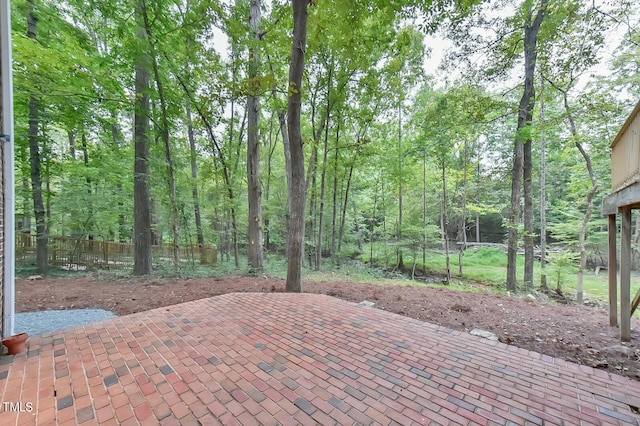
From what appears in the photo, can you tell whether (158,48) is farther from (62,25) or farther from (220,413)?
(220,413)

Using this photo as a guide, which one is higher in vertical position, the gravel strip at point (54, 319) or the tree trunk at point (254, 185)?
the tree trunk at point (254, 185)

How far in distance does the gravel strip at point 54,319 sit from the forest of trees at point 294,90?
2.94m

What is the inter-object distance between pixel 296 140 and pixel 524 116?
266 inches

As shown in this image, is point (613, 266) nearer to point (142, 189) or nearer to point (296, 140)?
point (296, 140)

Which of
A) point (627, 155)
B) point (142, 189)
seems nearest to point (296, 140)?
point (627, 155)

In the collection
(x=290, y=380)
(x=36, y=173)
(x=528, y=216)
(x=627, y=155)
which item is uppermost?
(x=36, y=173)

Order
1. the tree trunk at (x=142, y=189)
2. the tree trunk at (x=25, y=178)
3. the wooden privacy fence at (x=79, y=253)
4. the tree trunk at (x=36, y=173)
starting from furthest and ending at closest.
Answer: the wooden privacy fence at (x=79, y=253) < the tree trunk at (x=25, y=178) < the tree trunk at (x=142, y=189) < the tree trunk at (x=36, y=173)

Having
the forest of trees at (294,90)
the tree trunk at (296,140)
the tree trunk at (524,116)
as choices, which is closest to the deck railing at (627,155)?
the forest of trees at (294,90)

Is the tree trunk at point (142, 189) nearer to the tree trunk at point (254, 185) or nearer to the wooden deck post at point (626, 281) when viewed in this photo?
the tree trunk at point (254, 185)

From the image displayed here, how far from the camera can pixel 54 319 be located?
3586mm

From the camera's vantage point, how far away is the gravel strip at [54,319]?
3.23 meters

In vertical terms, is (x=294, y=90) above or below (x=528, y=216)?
above

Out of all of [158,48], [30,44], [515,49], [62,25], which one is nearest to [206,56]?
[158,48]

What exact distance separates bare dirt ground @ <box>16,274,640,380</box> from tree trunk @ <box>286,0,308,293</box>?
0.82m
